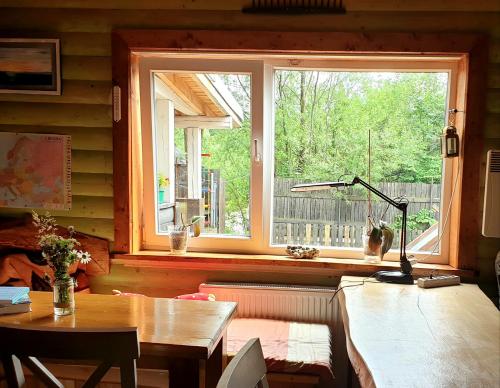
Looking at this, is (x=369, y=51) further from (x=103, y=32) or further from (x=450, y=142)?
(x=103, y=32)

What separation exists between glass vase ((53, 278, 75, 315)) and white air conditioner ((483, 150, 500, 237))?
1857 mm

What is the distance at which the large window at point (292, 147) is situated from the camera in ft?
7.82

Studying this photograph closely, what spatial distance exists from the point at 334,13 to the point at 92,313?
70.4 inches

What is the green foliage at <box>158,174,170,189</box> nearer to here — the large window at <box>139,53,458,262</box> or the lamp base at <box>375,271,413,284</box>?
the large window at <box>139,53,458,262</box>

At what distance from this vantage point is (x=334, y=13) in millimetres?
2205

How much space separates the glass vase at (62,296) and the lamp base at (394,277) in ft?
4.60

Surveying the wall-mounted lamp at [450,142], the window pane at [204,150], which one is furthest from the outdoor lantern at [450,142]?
the window pane at [204,150]

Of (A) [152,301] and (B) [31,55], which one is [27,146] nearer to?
(B) [31,55]

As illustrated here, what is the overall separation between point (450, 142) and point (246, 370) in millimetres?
1697

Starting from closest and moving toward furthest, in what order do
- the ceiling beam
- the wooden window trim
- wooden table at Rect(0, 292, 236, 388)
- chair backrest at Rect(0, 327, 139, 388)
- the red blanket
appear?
chair backrest at Rect(0, 327, 139, 388) < wooden table at Rect(0, 292, 236, 388) < the red blanket < the wooden window trim < the ceiling beam

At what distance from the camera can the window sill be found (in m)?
2.27

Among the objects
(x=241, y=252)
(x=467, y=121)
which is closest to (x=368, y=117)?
(x=467, y=121)

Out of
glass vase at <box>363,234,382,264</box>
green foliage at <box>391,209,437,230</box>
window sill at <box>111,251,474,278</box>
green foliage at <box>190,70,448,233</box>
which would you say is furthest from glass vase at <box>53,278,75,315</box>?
green foliage at <box>391,209,437,230</box>

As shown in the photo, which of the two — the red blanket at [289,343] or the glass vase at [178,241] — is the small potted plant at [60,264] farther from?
the glass vase at [178,241]
